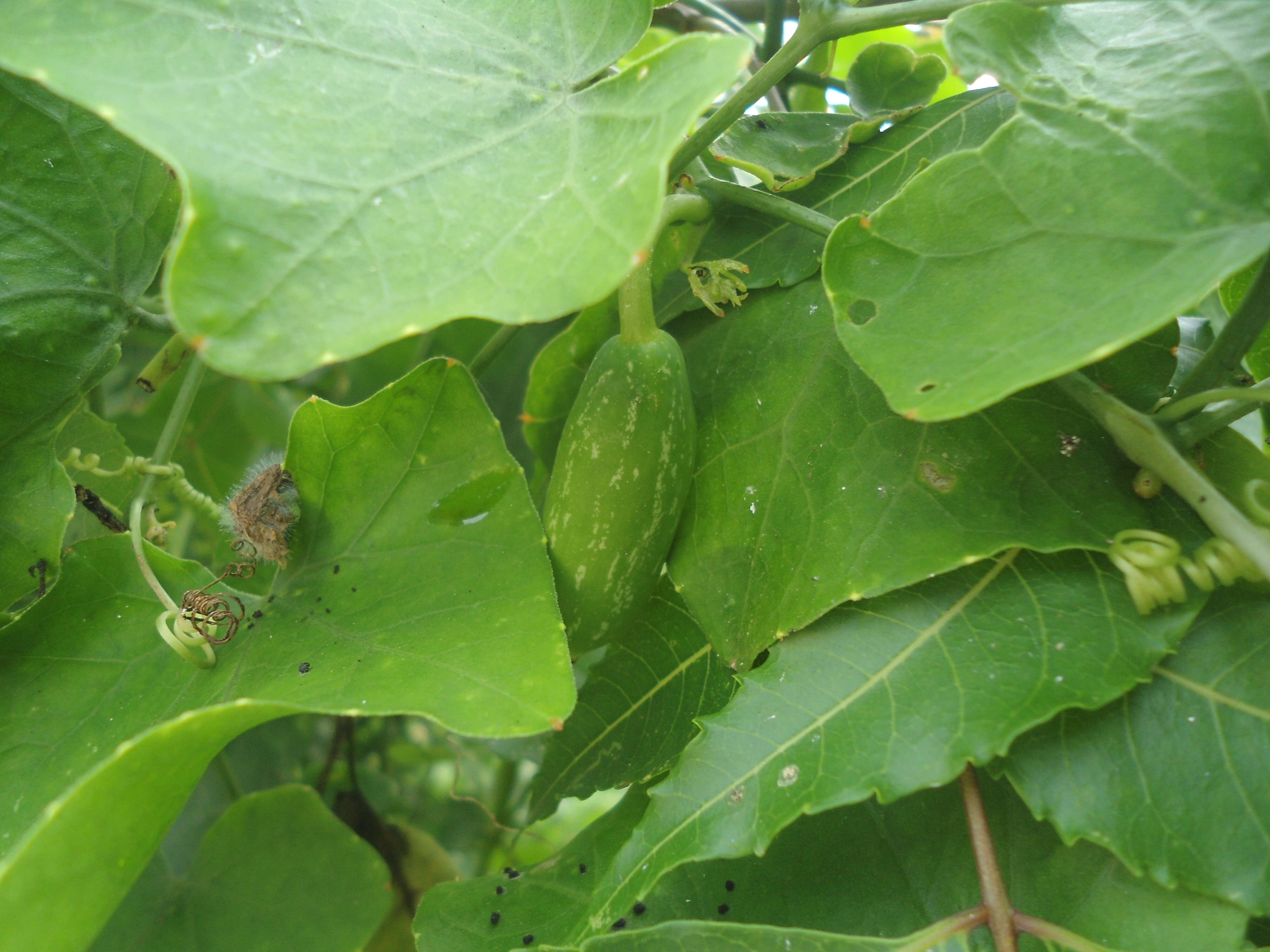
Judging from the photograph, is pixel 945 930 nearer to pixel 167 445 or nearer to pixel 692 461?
pixel 692 461

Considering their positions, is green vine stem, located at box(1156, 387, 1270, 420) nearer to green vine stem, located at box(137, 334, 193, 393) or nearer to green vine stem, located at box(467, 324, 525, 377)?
green vine stem, located at box(467, 324, 525, 377)

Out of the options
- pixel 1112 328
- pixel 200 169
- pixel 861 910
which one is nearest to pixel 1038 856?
pixel 861 910

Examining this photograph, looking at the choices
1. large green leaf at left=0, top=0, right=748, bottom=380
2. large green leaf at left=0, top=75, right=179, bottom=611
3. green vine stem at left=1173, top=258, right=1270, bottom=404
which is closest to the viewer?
large green leaf at left=0, top=0, right=748, bottom=380

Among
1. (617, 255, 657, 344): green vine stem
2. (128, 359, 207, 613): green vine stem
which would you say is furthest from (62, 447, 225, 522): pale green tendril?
(617, 255, 657, 344): green vine stem

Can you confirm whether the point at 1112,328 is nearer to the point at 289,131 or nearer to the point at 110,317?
the point at 289,131

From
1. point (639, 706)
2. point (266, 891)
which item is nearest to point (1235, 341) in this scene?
point (639, 706)

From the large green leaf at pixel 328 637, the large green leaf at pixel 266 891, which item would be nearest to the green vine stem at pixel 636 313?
the large green leaf at pixel 328 637
